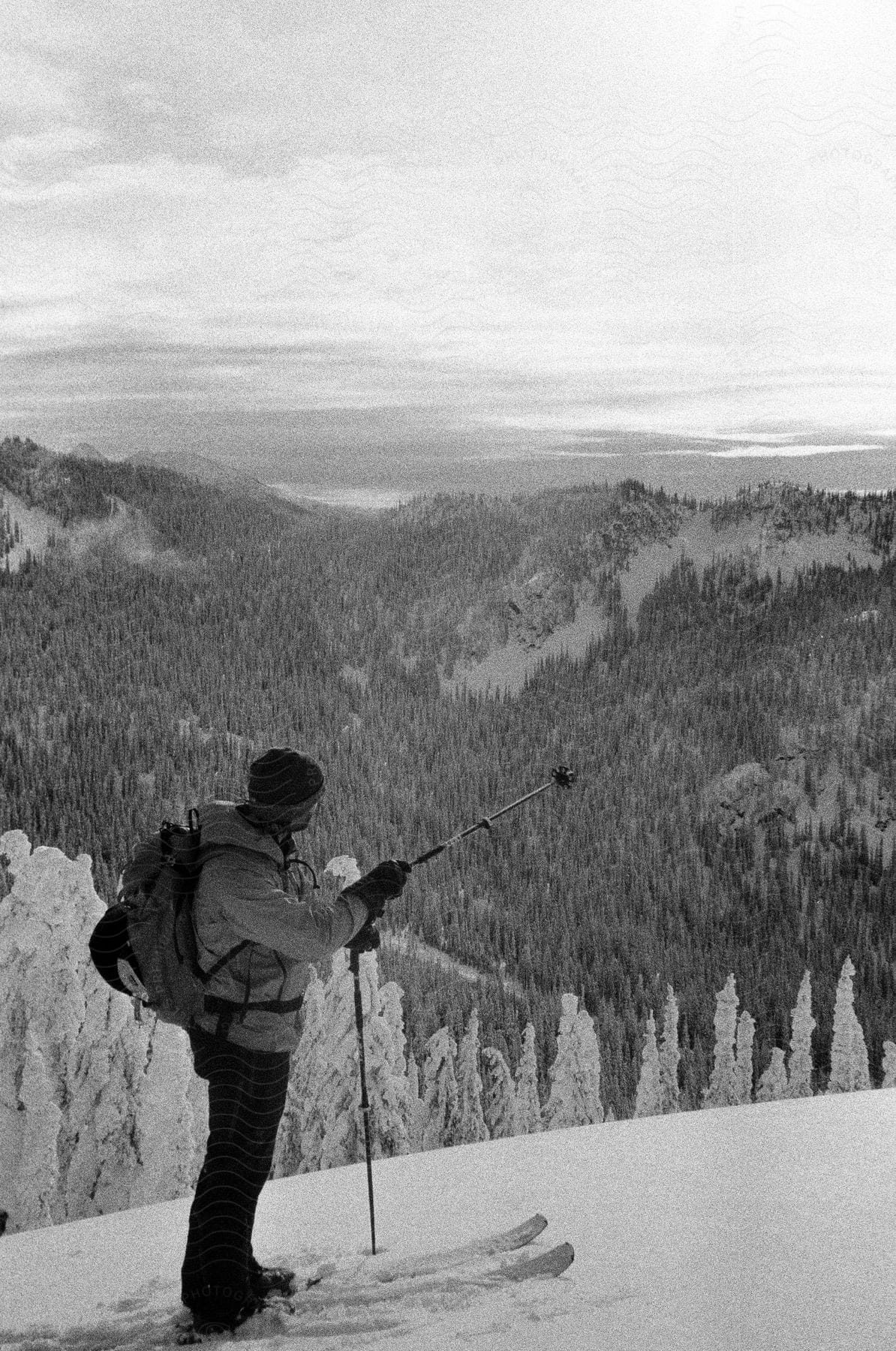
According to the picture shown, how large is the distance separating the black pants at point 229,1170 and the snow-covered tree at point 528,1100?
34063 mm

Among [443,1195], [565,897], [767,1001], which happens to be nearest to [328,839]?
[565,897]

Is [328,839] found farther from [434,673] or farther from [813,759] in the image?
[434,673]

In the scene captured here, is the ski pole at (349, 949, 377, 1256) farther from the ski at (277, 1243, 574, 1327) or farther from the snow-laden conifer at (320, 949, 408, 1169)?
the snow-laden conifer at (320, 949, 408, 1169)

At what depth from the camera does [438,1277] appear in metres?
3.74

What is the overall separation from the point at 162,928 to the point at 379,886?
68cm

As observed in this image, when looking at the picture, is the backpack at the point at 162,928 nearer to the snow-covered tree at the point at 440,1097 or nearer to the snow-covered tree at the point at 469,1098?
the snow-covered tree at the point at 469,1098

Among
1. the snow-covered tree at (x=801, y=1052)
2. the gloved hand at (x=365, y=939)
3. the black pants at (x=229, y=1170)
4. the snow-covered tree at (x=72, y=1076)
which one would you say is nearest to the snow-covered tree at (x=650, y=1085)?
the snow-covered tree at (x=801, y=1052)

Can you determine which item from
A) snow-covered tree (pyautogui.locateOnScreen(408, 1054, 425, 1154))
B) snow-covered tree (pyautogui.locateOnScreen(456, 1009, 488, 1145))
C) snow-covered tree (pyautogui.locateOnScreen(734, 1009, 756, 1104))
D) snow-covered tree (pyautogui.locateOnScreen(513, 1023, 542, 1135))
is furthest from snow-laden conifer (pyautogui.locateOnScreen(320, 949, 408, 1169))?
snow-covered tree (pyautogui.locateOnScreen(734, 1009, 756, 1104))

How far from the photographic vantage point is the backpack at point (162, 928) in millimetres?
3395

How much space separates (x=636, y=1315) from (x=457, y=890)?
9048cm

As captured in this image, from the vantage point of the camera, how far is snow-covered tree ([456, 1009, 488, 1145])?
32.0m

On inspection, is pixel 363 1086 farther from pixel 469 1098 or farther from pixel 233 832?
pixel 469 1098

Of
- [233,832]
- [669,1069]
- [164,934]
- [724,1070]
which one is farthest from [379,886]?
[669,1069]

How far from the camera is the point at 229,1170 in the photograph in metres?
3.54
